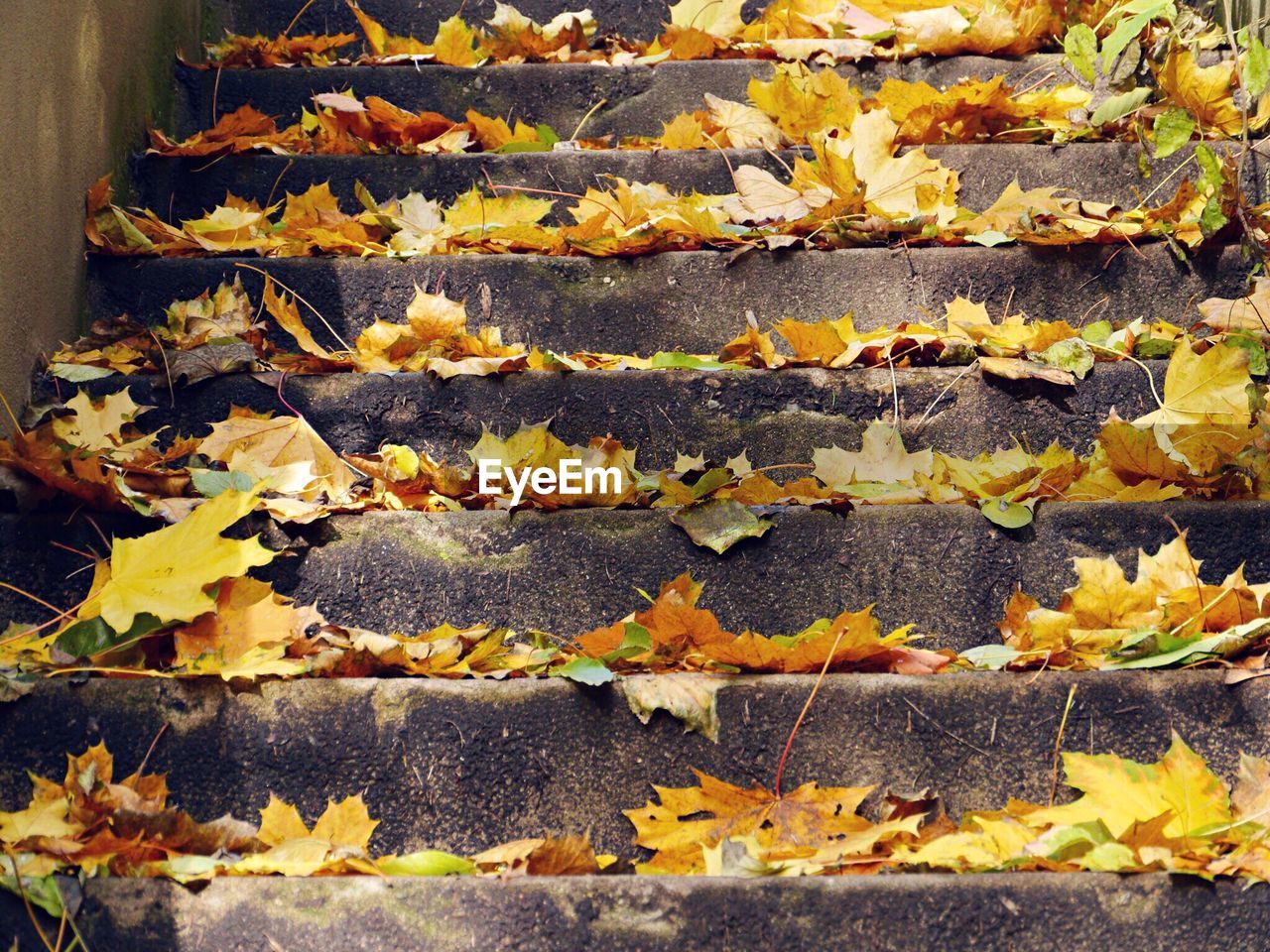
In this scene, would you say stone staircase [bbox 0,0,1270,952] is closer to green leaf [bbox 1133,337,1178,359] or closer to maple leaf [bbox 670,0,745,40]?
green leaf [bbox 1133,337,1178,359]

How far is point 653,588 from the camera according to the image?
5.49ft

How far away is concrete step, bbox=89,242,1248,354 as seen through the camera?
2146mm

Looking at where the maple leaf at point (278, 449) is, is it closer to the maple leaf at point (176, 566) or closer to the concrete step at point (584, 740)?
the maple leaf at point (176, 566)

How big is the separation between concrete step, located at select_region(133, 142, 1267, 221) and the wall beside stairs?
0.16 m

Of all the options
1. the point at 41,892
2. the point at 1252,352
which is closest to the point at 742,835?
the point at 41,892

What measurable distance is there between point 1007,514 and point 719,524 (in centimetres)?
39

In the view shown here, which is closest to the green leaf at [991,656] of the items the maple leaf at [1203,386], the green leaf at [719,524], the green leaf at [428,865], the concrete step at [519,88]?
the green leaf at [719,524]

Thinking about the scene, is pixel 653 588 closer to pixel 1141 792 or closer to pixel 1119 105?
pixel 1141 792

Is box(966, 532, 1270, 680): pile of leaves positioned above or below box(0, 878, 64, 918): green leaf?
above

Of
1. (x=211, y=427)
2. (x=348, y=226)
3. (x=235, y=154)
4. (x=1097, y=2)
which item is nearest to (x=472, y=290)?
(x=348, y=226)

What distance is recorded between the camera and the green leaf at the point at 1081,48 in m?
2.41

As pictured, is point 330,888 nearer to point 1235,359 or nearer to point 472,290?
point 472,290

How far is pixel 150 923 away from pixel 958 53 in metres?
2.34

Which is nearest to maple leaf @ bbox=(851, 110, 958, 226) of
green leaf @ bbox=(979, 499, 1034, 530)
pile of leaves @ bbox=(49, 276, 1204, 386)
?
pile of leaves @ bbox=(49, 276, 1204, 386)
